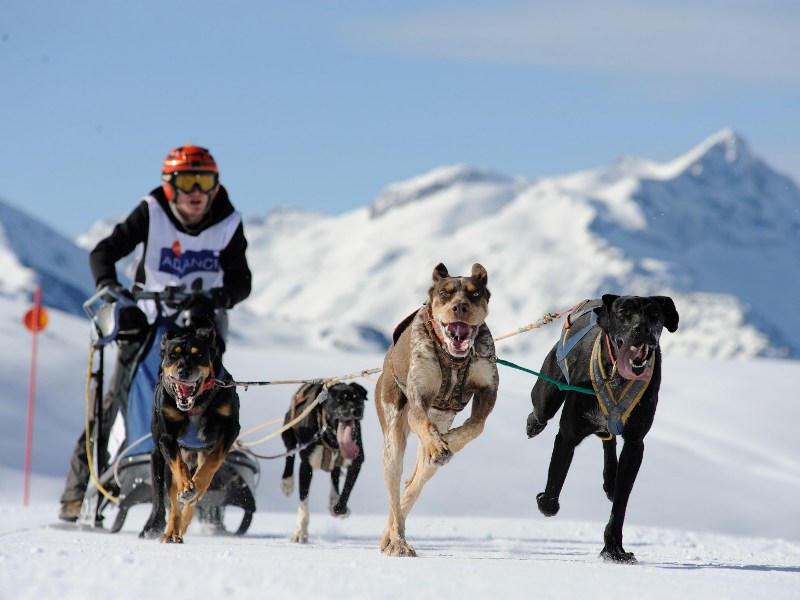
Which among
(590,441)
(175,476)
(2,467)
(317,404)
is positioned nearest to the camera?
(175,476)

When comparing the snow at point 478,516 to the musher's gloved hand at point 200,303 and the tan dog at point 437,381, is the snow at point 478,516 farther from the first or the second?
the musher's gloved hand at point 200,303

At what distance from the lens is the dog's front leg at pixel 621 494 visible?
224 inches

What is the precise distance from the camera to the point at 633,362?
17.9 feet

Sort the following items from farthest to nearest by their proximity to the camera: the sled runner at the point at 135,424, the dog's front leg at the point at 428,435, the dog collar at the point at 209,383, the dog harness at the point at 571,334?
the sled runner at the point at 135,424, the dog collar at the point at 209,383, the dog harness at the point at 571,334, the dog's front leg at the point at 428,435

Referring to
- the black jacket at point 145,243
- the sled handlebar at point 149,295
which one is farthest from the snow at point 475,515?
the black jacket at point 145,243

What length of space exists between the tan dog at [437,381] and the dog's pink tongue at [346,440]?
2163 mm

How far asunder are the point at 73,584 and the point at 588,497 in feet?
45.1

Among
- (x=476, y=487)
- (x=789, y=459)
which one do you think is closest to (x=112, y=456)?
(x=476, y=487)

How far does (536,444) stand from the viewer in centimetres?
1905

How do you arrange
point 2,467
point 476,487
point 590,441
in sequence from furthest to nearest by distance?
1. point 590,441
2. point 476,487
3. point 2,467

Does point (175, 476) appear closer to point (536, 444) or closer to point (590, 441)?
point (536, 444)

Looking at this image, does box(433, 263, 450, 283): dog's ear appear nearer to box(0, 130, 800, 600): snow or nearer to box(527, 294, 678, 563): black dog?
box(527, 294, 678, 563): black dog

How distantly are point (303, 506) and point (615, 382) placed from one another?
3308 millimetres

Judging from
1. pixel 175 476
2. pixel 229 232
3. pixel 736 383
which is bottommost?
pixel 175 476
